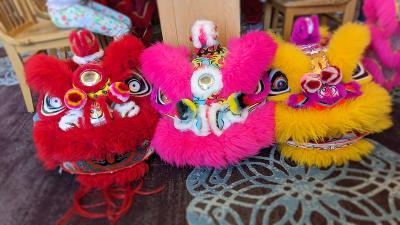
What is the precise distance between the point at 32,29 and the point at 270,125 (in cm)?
118

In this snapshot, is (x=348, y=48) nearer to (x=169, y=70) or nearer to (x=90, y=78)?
(x=169, y=70)

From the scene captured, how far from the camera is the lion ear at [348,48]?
103cm

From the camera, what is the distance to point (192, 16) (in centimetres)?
113

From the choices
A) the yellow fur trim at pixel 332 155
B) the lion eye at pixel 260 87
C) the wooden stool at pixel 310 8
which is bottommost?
the yellow fur trim at pixel 332 155

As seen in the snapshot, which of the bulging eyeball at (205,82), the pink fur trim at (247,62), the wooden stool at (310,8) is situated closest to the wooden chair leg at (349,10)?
the wooden stool at (310,8)

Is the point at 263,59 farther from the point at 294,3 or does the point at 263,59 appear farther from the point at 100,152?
the point at 294,3

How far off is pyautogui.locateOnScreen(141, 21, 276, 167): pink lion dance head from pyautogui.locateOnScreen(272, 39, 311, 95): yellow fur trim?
44mm

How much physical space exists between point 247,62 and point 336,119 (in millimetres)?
312

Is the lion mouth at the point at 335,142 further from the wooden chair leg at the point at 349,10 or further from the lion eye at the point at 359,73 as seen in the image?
the wooden chair leg at the point at 349,10

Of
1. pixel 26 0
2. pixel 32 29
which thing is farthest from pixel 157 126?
pixel 26 0

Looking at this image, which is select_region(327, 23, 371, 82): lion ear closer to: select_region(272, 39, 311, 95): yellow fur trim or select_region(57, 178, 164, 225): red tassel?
select_region(272, 39, 311, 95): yellow fur trim

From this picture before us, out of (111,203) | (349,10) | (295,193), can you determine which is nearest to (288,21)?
(349,10)

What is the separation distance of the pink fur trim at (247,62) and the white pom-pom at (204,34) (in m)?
0.08

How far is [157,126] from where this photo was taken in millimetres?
1076
